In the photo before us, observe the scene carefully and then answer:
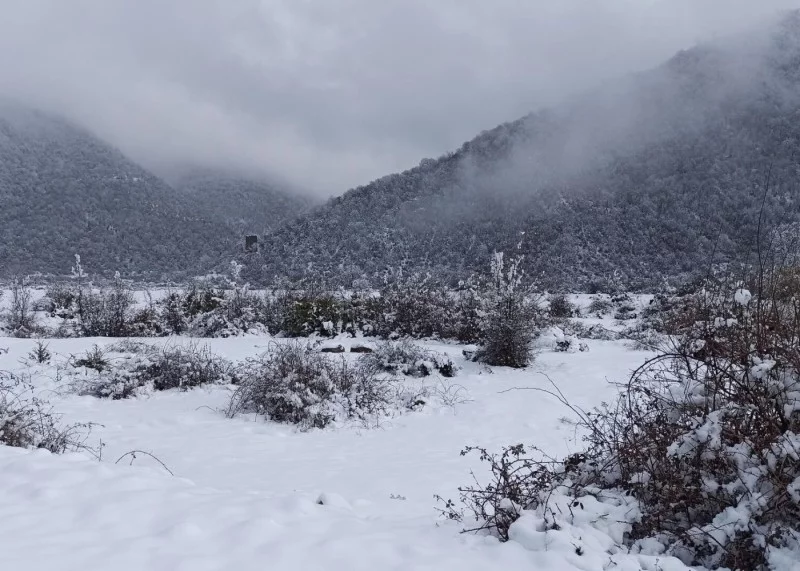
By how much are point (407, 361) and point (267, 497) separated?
5378 mm

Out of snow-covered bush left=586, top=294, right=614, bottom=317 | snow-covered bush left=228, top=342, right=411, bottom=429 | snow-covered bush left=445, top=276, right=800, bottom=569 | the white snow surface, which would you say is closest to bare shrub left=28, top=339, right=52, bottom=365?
the white snow surface

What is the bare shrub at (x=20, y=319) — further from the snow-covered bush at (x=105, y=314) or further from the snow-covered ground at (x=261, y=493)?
the snow-covered ground at (x=261, y=493)

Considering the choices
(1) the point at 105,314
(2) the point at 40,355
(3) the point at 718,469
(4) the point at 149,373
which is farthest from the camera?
(1) the point at 105,314

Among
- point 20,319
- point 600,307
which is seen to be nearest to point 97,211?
point 20,319

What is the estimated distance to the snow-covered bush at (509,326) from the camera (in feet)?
30.1

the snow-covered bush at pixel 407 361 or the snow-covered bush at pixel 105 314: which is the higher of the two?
the snow-covered bush at pixel 105 314

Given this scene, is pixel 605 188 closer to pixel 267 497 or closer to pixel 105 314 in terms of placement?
pixel 105 314

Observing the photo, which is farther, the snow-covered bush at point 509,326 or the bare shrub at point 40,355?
the snow-covered bush at point 509,326

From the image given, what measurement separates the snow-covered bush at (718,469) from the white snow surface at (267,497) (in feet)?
→ 0.56

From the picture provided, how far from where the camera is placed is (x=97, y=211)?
45844 millimetres

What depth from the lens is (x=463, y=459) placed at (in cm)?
505

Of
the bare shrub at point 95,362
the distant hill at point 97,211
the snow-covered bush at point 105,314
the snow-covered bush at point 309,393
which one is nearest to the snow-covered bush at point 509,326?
the snow-covered bush at point 309,393

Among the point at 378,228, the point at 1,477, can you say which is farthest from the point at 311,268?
the point at 1,477

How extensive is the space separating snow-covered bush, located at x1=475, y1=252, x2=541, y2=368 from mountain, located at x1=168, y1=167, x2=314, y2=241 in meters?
46.8
